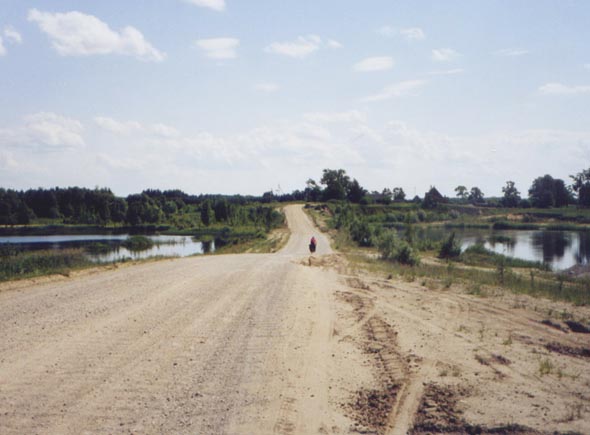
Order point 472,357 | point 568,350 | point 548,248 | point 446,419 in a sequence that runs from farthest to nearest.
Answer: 1. point 548,248
2. point 568,350
3. point 472,357
4. point 446,419

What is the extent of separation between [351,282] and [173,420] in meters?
14.4

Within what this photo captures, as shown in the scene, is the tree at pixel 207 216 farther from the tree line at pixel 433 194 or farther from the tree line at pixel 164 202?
the tree line at pixel 433 194

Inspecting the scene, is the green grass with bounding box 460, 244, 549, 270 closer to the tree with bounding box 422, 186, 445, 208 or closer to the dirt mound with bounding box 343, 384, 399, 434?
the dirt mound with bounding box 343, 384, 399, 434

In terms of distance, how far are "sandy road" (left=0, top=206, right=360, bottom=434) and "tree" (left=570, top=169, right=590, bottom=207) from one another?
144820mm

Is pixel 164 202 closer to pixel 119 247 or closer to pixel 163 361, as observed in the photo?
pixel 119 247

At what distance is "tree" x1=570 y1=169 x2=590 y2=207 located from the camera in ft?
456

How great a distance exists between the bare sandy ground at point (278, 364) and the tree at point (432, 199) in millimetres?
115157

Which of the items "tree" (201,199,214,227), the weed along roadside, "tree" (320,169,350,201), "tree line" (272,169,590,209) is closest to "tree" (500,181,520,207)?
"tree line" (272,169,590,209)

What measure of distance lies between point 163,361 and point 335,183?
403 feet

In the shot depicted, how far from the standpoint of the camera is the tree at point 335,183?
425 ft

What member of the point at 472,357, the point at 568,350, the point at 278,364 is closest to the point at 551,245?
the point at 568,350

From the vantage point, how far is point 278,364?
923cm

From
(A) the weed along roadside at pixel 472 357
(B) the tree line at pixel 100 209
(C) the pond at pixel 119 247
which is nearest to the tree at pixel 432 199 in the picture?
(B) the tree line at pixel 100 209

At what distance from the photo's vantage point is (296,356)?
9766mm
